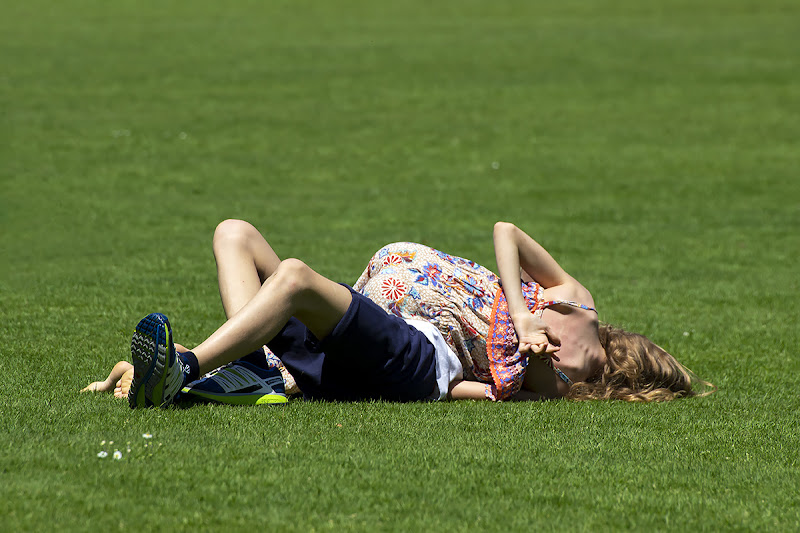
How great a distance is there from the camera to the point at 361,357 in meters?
4.89

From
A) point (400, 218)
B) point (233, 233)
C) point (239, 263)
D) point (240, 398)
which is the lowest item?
point (400, 218)

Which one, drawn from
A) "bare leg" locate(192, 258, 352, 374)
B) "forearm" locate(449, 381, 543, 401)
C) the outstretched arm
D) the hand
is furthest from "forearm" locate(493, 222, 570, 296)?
"bare leg" locate(192, 258, 352, 374)

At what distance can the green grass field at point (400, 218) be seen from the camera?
12.6 ft

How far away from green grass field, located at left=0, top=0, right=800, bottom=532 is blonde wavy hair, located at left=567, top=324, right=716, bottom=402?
194 millimetres

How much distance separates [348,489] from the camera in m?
3.80

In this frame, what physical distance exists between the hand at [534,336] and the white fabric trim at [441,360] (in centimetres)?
38

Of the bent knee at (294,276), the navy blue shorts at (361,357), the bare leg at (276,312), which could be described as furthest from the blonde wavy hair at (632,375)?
the bent knee at (294,276)

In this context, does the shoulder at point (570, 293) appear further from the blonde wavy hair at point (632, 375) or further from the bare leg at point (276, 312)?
the bare leg at point (276, 312)

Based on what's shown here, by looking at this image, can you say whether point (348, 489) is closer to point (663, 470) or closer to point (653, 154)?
point (663, 470)

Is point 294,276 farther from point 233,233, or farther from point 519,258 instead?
point 519,258

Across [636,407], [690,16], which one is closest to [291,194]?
[636,407]

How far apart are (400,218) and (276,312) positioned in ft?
27.3

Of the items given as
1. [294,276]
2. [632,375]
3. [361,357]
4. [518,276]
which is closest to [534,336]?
[518,276]

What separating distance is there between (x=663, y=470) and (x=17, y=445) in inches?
109
